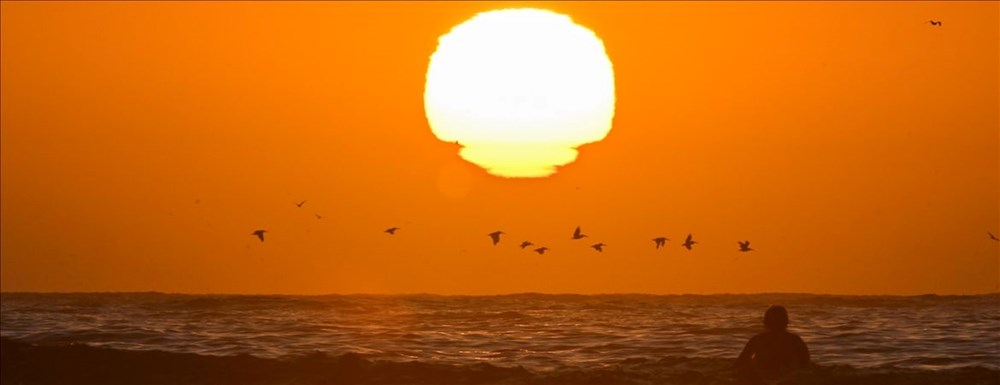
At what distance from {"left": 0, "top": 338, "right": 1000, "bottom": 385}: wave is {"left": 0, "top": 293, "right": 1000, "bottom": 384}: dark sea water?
4 cm

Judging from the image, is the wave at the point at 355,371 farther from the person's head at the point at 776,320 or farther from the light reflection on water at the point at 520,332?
the person's head at the point at 776,320

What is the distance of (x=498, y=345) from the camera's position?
33.9m

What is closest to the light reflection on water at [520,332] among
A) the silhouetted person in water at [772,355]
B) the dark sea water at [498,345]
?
the dark sea water at [498,345]

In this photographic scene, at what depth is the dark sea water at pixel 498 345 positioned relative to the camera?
92.7 feet

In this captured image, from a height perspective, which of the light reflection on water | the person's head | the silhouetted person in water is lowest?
the silhouetted person in water

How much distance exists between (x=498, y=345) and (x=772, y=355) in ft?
53.5

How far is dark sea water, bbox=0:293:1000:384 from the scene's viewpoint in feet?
92.7

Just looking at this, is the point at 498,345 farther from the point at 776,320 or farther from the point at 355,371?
the point at 776,320

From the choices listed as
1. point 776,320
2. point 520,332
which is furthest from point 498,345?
point 776,320

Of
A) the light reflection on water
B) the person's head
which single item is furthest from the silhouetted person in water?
the light reflection on water

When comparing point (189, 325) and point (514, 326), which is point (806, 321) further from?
point (189, 325)

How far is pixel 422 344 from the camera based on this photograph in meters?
34.6

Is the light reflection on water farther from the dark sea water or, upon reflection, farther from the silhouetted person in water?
the silhouetted person in water

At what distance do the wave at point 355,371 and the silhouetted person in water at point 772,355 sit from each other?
802 centimetres
